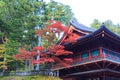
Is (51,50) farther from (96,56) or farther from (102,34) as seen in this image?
(102,34)

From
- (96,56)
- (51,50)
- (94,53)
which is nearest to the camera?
(96,56)

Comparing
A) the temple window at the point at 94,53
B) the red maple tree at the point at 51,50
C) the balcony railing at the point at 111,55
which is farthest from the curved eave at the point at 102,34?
the red maple tree at the point at 51,50

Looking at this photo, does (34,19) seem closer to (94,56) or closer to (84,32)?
(84,32)

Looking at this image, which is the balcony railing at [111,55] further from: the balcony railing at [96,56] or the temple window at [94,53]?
the temple window at [94,53]

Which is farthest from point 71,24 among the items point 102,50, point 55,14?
point 55,14

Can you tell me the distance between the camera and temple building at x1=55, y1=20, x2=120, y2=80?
17969 mm

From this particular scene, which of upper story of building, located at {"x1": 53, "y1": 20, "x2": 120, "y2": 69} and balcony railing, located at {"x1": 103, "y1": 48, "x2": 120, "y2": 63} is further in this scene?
balcony railing, located at {"x1": 103, "y1": 48, "x2": 120, "y2": 63}

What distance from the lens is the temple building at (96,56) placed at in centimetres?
1797

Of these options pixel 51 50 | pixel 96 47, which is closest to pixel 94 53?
pixel 96 47

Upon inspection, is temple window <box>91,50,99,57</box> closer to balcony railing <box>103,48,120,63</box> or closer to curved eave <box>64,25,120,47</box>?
balcony railing <box>103,48,120,63</box>

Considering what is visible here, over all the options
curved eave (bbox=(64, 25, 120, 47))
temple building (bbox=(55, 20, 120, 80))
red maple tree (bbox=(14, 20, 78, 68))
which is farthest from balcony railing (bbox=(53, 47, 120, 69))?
curved eave (bbox=(64, 25, 120, 47))

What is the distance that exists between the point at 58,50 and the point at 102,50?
4.37m

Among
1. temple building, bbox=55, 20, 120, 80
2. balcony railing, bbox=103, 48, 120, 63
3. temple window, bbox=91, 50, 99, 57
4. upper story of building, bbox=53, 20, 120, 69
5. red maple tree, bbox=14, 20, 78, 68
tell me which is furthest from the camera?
red maple tree, bbox=14, 20, 78, 68

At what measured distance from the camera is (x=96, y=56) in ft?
61.2
